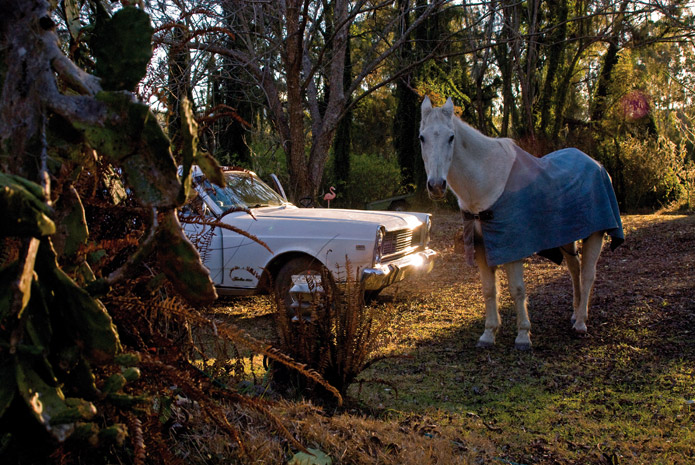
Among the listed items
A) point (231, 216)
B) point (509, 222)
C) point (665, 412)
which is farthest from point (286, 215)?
point (665, 412)

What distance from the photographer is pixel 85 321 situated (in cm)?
117

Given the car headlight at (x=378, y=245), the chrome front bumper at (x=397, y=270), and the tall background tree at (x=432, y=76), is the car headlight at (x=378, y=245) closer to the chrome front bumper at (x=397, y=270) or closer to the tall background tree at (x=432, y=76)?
the chrome front bumper at (x=397, y=270)

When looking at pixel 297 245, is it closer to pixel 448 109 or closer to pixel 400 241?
pixel 400 241

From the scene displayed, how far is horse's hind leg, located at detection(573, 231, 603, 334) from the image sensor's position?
17.0 feet

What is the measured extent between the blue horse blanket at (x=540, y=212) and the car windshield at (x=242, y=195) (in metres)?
2.77

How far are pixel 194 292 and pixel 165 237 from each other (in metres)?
0.15

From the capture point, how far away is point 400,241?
6.60 meters

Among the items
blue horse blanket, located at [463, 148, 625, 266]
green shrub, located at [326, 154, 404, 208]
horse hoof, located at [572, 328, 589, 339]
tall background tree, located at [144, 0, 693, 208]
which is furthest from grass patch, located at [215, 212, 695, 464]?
green shrub, located at [326, 154, 404, 208]

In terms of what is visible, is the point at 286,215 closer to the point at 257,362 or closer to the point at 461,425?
A: the point at 257,362

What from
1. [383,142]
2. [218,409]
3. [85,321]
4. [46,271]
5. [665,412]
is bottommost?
[665,412]

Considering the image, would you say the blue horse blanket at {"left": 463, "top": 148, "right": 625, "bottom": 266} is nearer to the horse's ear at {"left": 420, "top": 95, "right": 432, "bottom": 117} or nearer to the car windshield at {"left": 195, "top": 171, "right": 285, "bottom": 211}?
the horse's ear at {"left": 420, "top": 95, "right": 432, "bottom": 117}

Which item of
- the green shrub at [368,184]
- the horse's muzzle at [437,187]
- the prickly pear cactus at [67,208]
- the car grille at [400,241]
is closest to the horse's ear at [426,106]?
the horse's muzzle at [437,187]

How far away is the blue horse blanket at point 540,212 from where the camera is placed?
4539 millimetres

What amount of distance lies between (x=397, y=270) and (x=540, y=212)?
1.94 m
